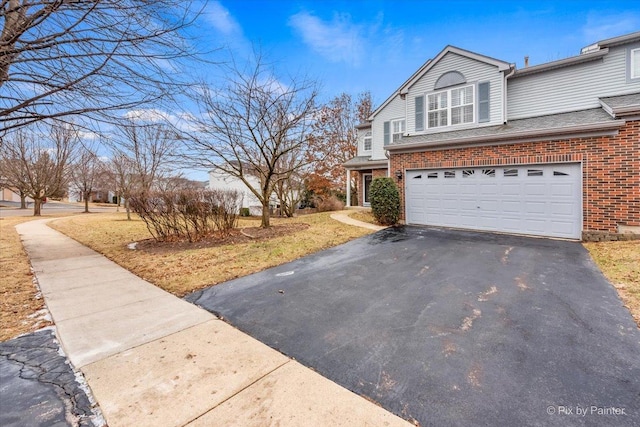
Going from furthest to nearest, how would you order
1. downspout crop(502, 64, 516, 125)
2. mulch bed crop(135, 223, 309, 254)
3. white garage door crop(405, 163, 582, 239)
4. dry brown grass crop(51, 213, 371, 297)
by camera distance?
downspout crop(502, 64, 516, 125)
white garage door crop(405, 163, 582, 239)
mulch bed crop(135, 223, 309, 254)
dry brown grass crop(51, 213, 371, 297)

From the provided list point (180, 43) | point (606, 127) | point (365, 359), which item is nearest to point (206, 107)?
point (180, 43)

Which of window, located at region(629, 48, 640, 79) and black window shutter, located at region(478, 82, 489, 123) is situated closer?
window, located at region(629, 48, 640, 79)

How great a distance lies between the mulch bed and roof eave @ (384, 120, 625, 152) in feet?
20.6

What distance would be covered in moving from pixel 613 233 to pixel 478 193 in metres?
3.71

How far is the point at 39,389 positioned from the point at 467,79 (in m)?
14.7

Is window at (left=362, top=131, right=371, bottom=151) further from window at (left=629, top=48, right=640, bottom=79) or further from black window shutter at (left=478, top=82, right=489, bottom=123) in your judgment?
window at (left=629, top=48, right=640, bottom=79)

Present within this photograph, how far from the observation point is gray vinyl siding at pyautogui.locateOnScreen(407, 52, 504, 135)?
37.2 feet

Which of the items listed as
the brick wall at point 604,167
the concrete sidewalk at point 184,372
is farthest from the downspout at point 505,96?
the concrete sidewalk at point 184,372

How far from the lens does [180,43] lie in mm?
4945

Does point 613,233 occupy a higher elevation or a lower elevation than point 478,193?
lower

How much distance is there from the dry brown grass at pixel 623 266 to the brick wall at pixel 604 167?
806 mm

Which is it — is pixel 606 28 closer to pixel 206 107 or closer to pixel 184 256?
pixel 206 107

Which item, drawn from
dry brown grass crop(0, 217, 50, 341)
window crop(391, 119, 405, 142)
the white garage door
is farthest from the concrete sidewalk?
window crop(391, 119, 405, 142)

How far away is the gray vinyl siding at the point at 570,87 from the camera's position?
10.0 metres
